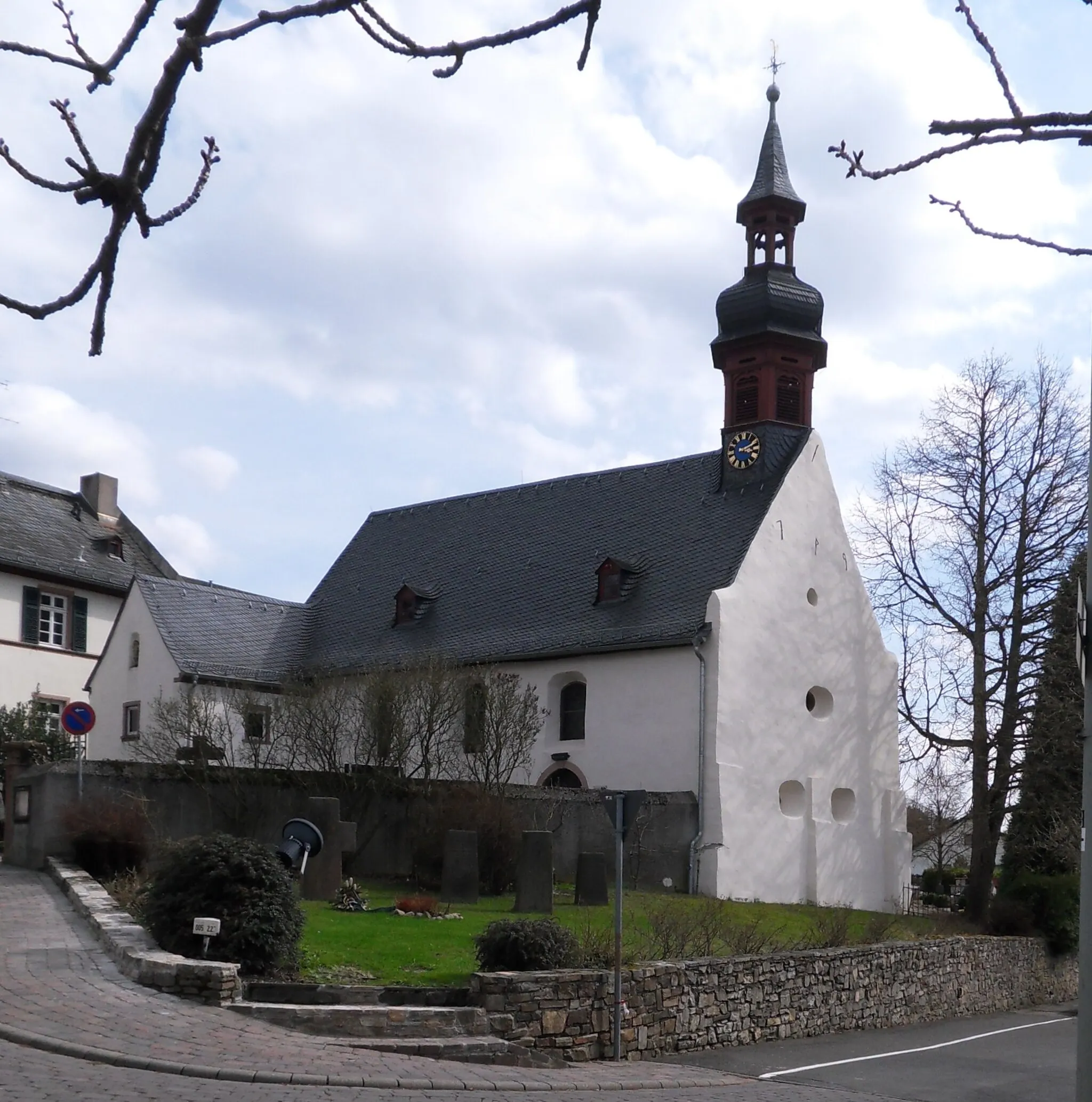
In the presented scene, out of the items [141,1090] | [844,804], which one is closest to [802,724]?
[844,804]

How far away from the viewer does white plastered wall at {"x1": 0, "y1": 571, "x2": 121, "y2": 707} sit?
39.8 m

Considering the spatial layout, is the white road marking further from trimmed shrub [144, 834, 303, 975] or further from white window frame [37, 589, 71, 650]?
white window frame [37, 589, 71, 650]

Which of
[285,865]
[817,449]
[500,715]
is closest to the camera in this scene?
[285,865]

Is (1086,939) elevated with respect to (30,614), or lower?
lower

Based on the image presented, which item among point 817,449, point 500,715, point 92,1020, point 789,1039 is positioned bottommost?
point 789,1039

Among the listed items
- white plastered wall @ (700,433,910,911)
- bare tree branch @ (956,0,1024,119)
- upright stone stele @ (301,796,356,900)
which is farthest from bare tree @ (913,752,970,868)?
bare tree branch @ (956,0,1024,119)

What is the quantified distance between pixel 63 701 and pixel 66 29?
40985 mm

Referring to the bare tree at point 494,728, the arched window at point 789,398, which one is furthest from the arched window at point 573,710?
the arched window at point 789,398

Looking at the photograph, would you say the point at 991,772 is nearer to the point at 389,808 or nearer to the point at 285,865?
the point at 389,808

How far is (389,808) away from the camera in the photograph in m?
26.0

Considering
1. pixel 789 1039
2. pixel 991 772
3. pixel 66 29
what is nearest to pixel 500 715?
pixel 991 772

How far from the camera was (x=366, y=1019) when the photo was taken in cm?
1312

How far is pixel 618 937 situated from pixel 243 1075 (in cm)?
499

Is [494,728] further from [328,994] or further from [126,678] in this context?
[328,994]
